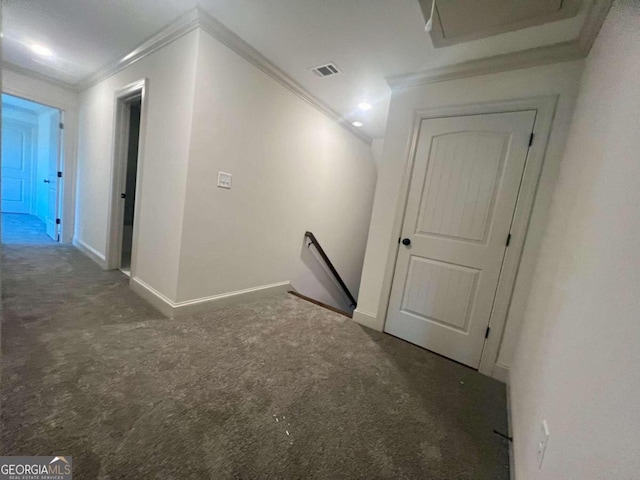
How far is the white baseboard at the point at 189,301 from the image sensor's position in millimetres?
2188

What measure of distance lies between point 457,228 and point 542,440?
4.72 feet

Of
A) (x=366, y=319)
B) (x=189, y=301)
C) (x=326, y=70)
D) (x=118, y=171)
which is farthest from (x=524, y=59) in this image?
(x=118, y=171)

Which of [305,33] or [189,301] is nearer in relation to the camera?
[305,33]

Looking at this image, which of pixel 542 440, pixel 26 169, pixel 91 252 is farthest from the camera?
pixel 26 169

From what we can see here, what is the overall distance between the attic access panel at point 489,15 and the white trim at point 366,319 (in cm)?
225

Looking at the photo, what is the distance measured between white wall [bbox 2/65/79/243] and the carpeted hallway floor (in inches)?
80.7

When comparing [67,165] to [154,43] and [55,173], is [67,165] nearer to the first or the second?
[55,173]

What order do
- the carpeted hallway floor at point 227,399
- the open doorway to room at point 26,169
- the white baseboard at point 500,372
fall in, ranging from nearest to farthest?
the carpeted hallway floor at point 227,399 < the white baseboard at point 500,372 < the open doorway to room at point 26,169

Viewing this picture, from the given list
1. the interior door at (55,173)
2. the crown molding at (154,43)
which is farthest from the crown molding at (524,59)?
the interior door at (55,173)

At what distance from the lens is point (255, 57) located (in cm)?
229

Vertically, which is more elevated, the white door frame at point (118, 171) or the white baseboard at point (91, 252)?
the white door frame at point (118, 171)

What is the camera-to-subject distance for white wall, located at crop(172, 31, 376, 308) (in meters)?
2.14

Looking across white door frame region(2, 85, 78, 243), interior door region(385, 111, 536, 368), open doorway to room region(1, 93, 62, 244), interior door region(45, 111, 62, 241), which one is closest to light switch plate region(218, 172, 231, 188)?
interior door region(385, 111, 536, 368)

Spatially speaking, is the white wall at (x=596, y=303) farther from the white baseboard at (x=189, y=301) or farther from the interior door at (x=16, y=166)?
the interior door at (x=16, y=166)
